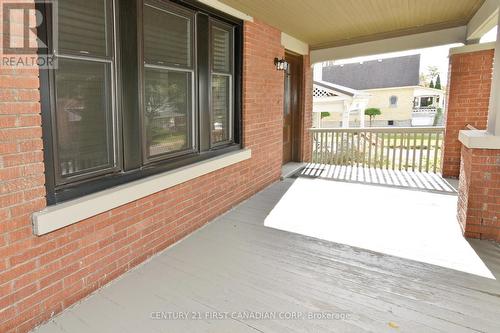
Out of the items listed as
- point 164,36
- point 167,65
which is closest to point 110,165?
point 167,65

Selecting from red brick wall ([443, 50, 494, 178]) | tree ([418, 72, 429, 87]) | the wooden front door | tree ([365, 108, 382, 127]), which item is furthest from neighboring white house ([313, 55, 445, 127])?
red brick wall ([443, 50, 494, 178])

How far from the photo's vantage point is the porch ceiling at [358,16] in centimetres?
408

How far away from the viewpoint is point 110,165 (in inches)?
102

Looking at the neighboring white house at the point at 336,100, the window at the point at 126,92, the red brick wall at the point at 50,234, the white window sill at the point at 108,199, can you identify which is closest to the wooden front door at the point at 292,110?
the window at the point at 126,92

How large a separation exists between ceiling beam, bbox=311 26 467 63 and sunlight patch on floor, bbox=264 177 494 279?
256 cm

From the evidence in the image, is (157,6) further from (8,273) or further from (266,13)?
(8,273)

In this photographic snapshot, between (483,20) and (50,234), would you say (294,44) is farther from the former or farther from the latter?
(50,234)

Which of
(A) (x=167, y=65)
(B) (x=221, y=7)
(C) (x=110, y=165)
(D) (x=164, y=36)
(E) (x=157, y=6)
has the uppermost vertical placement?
(B) (x=221, y=7)

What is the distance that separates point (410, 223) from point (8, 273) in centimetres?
375

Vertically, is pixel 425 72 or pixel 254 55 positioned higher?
pixel 425 72

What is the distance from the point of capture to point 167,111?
10.4 feet

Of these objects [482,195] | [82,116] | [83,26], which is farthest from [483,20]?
[82,116]

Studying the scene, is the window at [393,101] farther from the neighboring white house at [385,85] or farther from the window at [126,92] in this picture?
the window at [126,92]

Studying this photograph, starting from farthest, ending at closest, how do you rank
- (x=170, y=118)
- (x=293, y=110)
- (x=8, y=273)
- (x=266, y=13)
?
(x=293, y=110) < (x=266, y=13) < (x=170, y=118) < (x=8, y=273)
